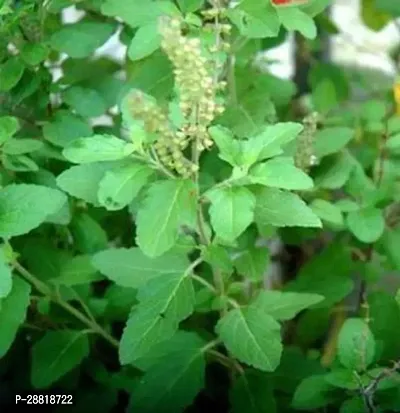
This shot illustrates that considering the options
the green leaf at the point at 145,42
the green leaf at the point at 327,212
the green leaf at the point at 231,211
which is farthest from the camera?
the green leaf at the point at 327,212

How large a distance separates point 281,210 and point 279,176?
37mm

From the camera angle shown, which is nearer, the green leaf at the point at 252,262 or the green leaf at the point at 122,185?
the green leaf at the point at 122,185

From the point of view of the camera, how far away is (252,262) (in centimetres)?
88

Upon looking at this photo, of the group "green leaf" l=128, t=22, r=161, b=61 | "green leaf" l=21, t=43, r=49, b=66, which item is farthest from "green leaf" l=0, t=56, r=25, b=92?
"green leaf" l=128, t=22, r=161, b=61

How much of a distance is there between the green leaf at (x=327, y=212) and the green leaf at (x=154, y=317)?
0.51ft

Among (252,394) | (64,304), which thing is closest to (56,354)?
(64,304)

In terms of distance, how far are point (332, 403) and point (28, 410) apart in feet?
0.95

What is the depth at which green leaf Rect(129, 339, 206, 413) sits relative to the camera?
81cm

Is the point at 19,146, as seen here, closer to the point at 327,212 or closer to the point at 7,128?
the point at 7,128

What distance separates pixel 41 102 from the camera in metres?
0.89

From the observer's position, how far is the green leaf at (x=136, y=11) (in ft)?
2.54

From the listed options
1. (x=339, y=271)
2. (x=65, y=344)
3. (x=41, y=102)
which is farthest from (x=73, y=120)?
(x=339, y=271)

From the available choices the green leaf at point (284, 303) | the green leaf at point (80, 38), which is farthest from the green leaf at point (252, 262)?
the green leaf at point (80, 38)

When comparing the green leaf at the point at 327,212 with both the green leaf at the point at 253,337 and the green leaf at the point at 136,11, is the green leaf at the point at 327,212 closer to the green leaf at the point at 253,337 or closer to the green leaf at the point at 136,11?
the green leaf at the point at 253,337
